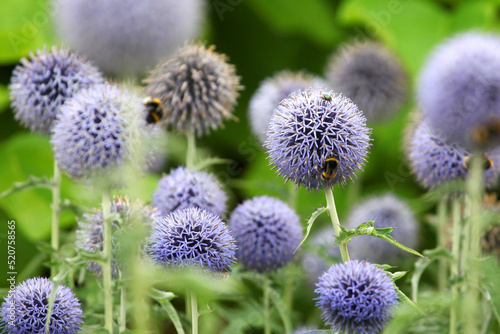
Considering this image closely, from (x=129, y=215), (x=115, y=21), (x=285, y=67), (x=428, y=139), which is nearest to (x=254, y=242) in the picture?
(x=129, y=215)

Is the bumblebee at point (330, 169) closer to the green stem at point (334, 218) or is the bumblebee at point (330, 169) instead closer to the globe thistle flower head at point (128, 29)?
the green stem at point (334, 218)

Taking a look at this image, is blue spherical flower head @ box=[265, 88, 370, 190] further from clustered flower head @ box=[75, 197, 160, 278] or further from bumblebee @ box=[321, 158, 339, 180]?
clustered flower head @ box=[75, 197, 160, 278]

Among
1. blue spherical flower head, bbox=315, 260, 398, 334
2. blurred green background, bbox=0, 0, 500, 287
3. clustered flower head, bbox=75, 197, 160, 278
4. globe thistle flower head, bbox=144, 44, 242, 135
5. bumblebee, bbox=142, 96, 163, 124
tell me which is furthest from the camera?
blurred green background, bbox=0, 0, 500, 287

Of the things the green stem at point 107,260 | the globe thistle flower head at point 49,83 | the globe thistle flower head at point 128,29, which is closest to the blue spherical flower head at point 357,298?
the green stem at point 107,260

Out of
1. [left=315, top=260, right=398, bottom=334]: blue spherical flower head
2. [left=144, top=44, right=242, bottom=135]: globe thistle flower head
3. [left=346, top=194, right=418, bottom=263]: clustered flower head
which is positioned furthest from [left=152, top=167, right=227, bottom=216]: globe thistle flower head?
[left=346, top=194, right=418, bottom=263]: clustered flower head

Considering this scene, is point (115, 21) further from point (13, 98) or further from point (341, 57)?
point (341, 57)

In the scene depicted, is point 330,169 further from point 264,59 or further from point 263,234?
point 264,59

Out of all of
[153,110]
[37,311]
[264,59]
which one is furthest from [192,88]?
[264,59]
